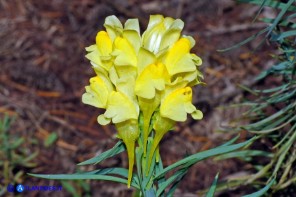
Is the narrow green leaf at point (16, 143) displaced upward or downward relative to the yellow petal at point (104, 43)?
downward

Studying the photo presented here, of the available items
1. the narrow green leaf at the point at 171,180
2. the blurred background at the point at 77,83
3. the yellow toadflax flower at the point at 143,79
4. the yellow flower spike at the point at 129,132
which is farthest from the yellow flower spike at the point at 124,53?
the blurred background at the point at 77,83

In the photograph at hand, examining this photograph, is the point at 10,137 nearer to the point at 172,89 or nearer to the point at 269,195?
the point at 269,195

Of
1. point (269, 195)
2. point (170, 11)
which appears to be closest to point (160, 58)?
point (269, 195)

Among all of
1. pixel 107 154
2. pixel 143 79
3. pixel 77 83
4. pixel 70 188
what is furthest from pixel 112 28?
pixel 77 83

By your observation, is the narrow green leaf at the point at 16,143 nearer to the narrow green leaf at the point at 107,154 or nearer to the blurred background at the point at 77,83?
the blurred background at the point at 77,83

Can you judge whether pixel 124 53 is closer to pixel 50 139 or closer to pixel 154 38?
pixel 154 38

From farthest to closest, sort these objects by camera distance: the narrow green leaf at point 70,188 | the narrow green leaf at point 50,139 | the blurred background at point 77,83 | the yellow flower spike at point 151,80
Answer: the narrow green leaf at point 50,139
the blurred background at point 77,83
the narrow green leaf at point 70,188
the yellow flower spike at point 151,80

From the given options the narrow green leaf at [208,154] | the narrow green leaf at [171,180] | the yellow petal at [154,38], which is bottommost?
the narrow green leaf at [171,180]
